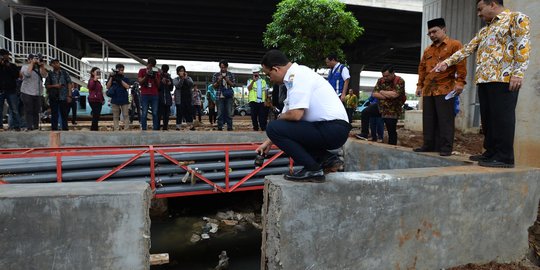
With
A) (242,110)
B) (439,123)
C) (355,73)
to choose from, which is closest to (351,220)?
(439,123)

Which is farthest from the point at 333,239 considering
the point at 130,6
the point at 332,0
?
the point at 130,6

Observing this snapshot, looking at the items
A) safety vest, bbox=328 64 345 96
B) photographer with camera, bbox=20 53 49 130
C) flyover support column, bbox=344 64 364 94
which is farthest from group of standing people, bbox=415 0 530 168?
flyover support column, bbox=344 64 364 94

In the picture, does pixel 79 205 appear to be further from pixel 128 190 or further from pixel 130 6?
pixel 130 6

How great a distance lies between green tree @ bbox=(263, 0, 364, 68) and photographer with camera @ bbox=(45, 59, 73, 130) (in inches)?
254

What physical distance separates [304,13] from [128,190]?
33.5ft

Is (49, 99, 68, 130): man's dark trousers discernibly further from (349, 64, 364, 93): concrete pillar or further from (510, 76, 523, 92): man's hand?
(349, 64, 364, 93): concrete pillar

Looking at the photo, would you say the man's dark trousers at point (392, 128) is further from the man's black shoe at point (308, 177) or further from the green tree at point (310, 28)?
the green tree at point (310, 28)

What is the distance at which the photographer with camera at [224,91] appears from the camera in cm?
→ 819

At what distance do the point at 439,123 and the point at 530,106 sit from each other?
994 mm

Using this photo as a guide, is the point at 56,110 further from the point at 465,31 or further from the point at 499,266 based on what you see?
the point at 465,31

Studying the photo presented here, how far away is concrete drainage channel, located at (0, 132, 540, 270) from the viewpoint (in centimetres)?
221

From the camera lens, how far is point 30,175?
433 centimetres

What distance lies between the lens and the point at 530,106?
409 centimetres

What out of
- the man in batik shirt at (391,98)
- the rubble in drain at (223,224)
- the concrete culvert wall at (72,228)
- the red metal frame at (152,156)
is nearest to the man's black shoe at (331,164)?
the concrete culvert wall at (72,228)
